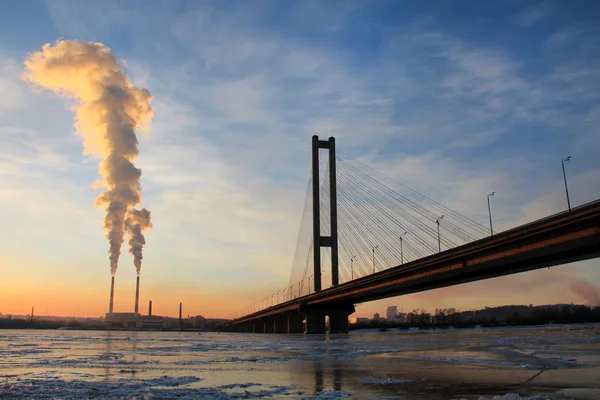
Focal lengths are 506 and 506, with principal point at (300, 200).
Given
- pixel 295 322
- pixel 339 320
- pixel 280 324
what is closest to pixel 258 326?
pixel 280 324

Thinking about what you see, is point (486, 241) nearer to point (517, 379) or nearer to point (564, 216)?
point (564, 216)

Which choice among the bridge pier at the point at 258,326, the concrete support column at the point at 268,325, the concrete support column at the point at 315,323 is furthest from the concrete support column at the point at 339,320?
the bridge pier at the point at 258,326

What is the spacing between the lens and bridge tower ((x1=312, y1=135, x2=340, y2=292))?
260ft

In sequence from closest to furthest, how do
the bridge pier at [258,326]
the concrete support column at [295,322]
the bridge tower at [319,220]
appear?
1. the bridge tower at [319,220]
2. the concrete support column at [295,322]
3. the bridge pier at [258,326]

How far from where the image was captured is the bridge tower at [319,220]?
260 ft

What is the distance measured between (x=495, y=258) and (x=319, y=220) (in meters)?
41.2

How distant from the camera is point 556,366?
1794 cm

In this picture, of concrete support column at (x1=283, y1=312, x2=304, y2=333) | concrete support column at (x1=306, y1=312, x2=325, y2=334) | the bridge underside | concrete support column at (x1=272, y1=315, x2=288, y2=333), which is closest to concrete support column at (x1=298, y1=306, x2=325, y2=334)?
concrete support column at (x1=306, y1=312, x2=325, y2=334)

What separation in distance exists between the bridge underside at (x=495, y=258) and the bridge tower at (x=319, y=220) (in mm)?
2830

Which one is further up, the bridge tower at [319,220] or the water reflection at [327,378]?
the bridge tower at [319,220]

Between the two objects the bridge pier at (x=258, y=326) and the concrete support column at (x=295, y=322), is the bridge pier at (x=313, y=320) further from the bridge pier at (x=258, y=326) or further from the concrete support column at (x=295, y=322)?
the bridge pier at (x=258, y=326)

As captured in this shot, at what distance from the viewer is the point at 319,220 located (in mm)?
82500

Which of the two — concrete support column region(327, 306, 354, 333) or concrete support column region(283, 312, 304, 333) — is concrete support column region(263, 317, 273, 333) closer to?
concrete support column region(283, 312, 304, 333)

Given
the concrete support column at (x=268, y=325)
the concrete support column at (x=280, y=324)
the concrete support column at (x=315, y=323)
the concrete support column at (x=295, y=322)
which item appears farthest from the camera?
the concrete support column at (x=268, y=325)
